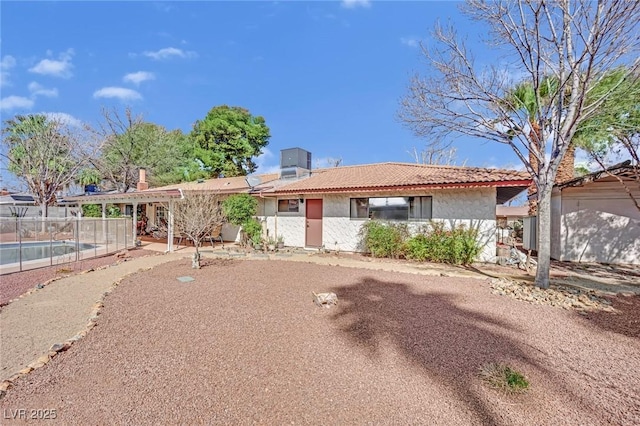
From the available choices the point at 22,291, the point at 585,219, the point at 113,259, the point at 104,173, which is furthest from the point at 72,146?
the point at 585,219

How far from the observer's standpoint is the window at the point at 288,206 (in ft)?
47.4

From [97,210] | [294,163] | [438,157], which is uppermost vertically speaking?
[438,157]

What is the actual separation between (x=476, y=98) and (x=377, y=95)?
7034 millimetres

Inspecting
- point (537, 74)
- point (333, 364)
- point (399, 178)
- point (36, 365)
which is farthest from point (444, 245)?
point (36, 365)

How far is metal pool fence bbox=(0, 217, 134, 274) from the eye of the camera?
9508 millimetres

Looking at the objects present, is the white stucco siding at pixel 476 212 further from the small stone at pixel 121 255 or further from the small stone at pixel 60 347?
the small stone at pixel 121 255

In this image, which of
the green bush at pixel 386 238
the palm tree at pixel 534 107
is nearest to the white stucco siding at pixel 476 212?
the green bush at pixel 386 238

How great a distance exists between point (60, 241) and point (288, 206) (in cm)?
976

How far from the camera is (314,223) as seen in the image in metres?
13.9

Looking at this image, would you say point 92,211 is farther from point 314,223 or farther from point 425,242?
point 425,242

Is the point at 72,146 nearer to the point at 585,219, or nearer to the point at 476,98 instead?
the point at 476,98

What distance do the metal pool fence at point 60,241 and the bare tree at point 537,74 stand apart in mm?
13113

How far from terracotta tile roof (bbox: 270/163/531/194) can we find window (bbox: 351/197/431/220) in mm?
749

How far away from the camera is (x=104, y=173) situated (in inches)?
1025
